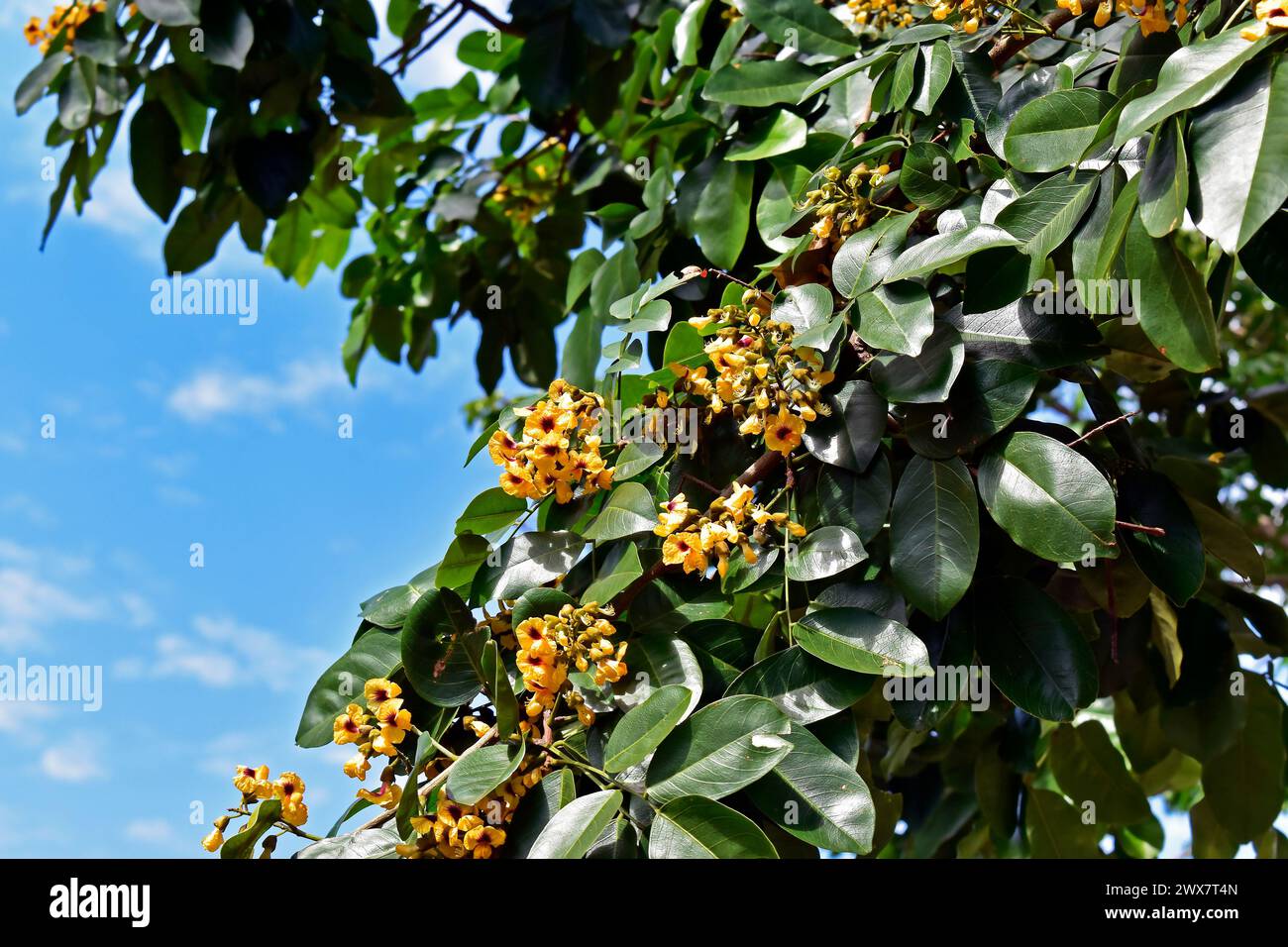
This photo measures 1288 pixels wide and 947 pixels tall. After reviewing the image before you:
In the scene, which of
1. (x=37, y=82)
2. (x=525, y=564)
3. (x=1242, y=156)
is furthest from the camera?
(x=37, y=82)

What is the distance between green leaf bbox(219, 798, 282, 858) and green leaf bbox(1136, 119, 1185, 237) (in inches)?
32.5

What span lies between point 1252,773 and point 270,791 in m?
1.31

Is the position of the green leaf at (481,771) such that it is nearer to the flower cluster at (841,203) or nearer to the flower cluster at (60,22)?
the flower cluster at (841,203)

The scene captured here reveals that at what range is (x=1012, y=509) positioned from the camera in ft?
3.12

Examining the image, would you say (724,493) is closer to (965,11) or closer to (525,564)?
(525,564)

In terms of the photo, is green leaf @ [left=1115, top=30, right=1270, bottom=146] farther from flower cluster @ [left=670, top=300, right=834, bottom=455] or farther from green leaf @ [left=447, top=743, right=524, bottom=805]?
green leaf @ [left=447, top=743, right=524, bottom=805]

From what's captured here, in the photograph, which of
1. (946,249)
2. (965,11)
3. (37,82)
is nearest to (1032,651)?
(946,249)

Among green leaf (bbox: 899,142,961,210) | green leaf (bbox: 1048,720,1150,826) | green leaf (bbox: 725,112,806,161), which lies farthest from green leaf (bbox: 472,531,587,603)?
green leaf (bbox: 1048,720,1150,826)

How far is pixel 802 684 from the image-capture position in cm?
93

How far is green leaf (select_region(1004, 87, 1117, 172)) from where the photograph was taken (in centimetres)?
95

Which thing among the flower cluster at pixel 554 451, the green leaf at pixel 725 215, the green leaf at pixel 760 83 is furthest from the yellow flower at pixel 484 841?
the green leaf at pixel 760 83

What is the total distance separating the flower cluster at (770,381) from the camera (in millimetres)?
979

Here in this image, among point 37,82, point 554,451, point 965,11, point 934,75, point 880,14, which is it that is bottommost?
point 554,451

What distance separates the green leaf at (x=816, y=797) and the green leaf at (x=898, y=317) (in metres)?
0.33
